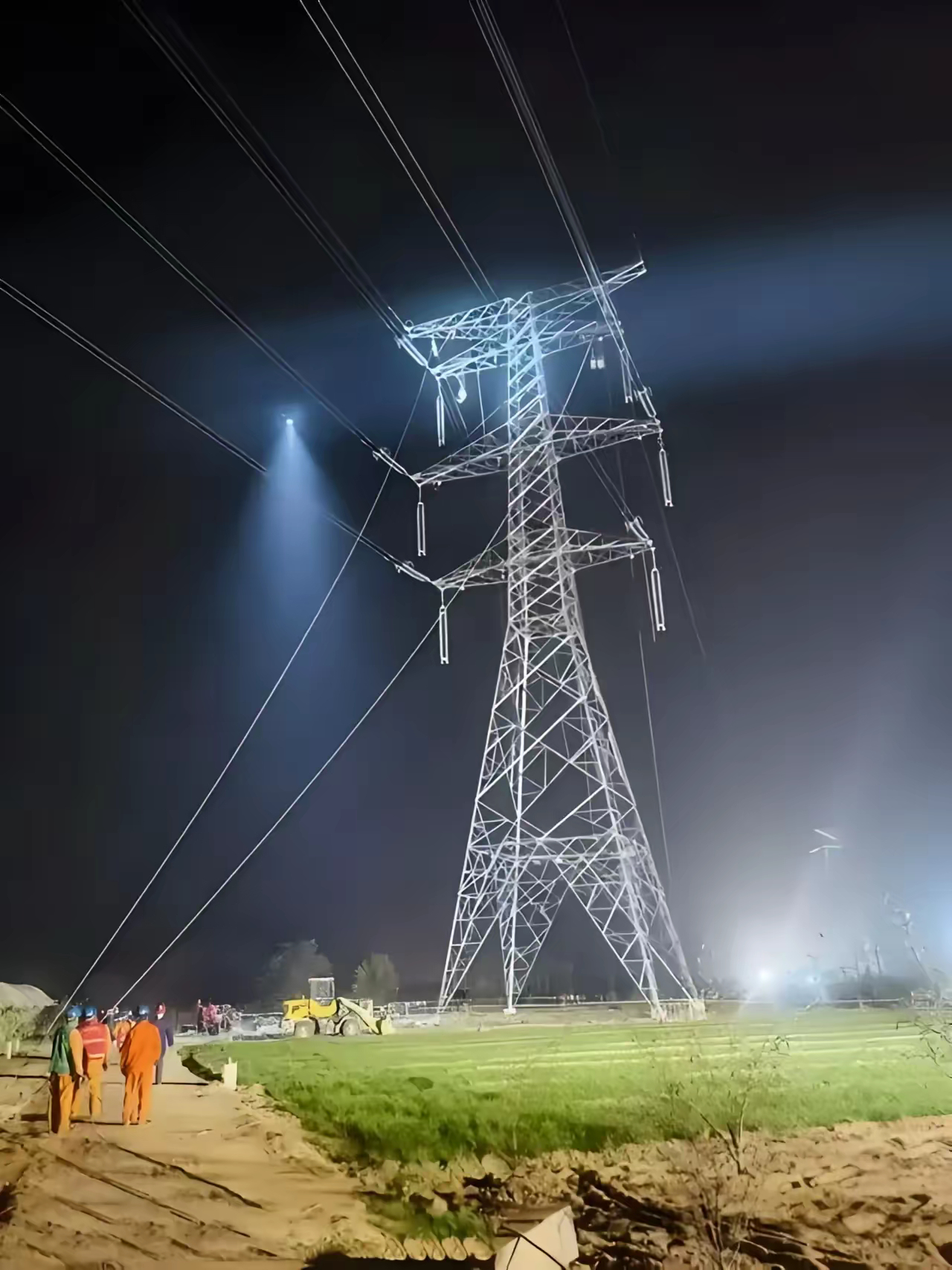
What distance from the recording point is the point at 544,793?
13.2m

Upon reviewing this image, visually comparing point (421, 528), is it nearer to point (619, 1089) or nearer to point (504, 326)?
point (504, 326)

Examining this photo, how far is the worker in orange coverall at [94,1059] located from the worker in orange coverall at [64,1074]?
222 mm

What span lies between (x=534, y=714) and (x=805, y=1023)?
24.0ft

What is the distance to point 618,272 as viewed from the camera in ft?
39.7

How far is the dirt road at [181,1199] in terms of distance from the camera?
445cm

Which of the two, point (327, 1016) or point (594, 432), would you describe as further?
point (327, 1016)

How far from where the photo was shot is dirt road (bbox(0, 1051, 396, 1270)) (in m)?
4.45

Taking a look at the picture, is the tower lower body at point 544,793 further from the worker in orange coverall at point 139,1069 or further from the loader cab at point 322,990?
the worker in orange coverall at point 139,1069

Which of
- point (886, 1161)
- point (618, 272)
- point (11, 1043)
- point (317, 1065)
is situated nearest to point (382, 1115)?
point (317, 1065)

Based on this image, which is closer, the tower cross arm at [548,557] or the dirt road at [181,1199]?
the dirt road at [181,1199]

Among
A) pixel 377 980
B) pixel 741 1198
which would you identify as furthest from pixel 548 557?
pixel 741 1198

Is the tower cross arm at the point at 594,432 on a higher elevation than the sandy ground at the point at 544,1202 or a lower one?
higher

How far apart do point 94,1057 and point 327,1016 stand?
745 centimetres

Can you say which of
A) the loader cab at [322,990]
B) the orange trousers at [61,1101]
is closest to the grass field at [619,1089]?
the orange trousers at [61,1101]
